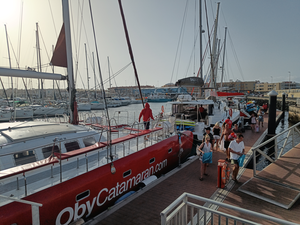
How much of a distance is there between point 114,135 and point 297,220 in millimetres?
6846

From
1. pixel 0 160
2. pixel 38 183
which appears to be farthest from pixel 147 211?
pixel 0 160

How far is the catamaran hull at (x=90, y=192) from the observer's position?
403 centimetres

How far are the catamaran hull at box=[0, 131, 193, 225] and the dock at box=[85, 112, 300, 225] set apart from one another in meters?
0.39

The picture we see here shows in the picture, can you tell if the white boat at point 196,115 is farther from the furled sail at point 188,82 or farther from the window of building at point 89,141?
the window of building at point 89,141

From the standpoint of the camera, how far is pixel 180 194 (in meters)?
6.26

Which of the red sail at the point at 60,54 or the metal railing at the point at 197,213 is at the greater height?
the red sail at the point at 60,54

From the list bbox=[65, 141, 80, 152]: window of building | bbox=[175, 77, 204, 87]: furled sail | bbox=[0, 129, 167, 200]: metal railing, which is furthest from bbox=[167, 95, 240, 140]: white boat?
bbox=[65, 141, 80, 152]: window of building

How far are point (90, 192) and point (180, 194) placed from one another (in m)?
2.81

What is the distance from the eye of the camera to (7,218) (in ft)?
12.2

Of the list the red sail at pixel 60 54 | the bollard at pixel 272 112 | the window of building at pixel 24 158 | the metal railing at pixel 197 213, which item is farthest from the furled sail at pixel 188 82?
the metal railing at pixel 197 213

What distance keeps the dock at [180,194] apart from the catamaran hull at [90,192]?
391 mm

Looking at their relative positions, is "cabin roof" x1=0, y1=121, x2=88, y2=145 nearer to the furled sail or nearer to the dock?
the dock

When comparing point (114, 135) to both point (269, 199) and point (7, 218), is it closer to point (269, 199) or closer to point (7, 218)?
point (7, 218)

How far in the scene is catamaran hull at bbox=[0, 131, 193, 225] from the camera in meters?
4.03
